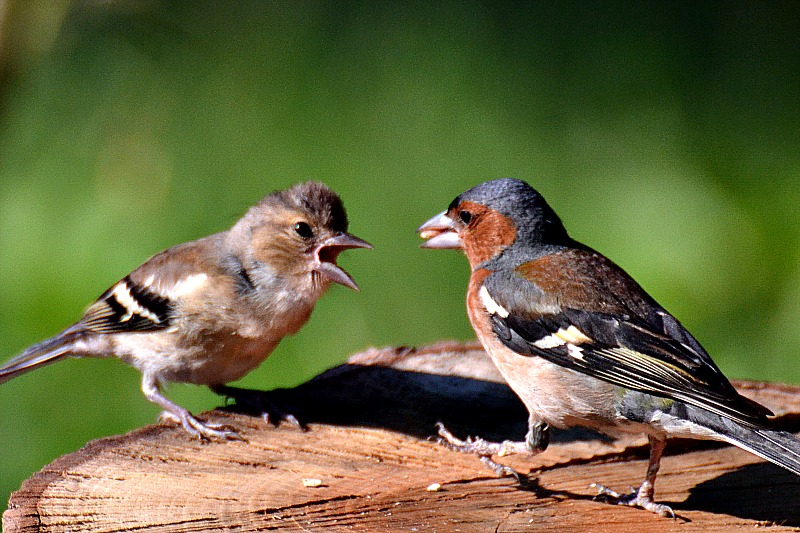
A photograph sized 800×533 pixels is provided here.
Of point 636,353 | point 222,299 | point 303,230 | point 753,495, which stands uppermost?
point 303,230

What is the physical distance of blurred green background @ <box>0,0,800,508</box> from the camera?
19.1 ft

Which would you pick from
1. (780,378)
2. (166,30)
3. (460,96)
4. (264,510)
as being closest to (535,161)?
(460,96)

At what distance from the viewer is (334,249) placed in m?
4.43

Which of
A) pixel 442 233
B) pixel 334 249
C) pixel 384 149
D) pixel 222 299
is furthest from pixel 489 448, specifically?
pixel 384 149

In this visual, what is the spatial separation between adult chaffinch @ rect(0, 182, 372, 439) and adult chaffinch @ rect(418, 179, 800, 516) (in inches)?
25.8

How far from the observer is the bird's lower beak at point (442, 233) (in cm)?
433

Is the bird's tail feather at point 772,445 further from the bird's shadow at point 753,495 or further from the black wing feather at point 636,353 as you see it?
the bird's shadow at point 753,495

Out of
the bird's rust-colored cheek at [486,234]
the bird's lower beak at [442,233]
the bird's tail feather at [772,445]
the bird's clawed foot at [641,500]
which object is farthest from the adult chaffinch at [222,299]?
the bird's tail feather at [772,445]

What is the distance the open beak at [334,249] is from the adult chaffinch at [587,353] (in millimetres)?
545

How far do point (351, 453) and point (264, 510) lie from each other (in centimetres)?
57

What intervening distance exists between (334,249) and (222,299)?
1.73 feet

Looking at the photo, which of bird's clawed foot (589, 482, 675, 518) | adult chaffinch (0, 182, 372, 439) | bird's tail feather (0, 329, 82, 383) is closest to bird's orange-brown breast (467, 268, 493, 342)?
adult chaffinch (0, 182, 372, 439)

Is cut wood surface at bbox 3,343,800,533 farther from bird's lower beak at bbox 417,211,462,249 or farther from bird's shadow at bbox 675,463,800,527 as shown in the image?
bird's lower beak at bbox 417,211,462,249

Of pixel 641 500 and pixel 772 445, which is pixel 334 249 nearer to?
pixel 641 500
